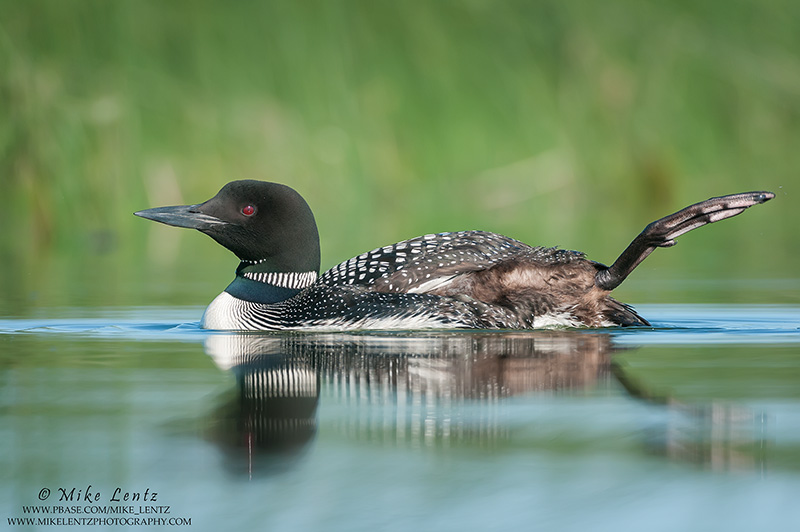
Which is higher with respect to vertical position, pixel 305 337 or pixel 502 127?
pixel 502 127

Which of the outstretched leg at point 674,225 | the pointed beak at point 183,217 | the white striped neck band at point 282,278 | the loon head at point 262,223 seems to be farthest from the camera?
the white striped neck band at point 282,278

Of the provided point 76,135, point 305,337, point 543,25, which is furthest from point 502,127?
point 305,337

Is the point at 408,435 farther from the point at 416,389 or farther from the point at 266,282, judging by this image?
the point at 266,282

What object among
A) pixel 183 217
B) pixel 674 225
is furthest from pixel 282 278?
pixel 674 225

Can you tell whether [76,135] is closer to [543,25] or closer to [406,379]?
[543,25]

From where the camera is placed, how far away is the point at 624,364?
3961mm

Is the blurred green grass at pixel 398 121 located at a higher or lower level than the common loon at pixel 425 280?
higher

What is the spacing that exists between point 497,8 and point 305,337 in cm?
869

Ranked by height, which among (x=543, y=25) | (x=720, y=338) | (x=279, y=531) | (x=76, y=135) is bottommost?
(x=279, y=531)

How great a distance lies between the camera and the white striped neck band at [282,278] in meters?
5.70

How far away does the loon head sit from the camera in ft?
18.3

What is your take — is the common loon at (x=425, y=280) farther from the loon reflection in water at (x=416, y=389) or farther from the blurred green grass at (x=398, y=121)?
the blurred green grass at (x=398, y=121)

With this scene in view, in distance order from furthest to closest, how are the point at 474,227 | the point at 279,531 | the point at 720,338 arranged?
the point at 474,227 → the point at 720,338 → the point at 279,531

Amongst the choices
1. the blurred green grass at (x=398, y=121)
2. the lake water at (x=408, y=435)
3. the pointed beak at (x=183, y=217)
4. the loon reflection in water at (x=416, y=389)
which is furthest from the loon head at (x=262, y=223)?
the blurred green grass at (x=398, y=121)
